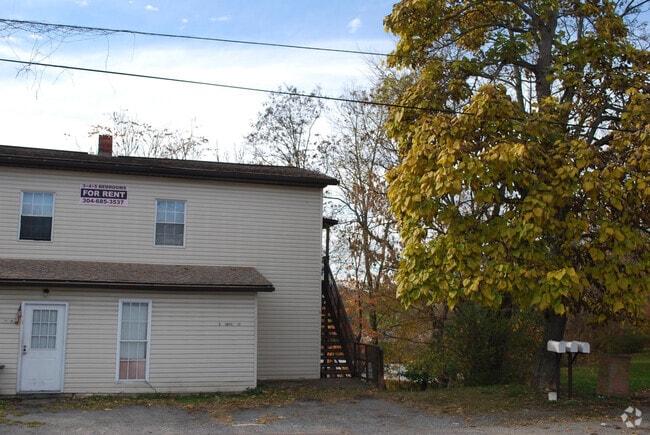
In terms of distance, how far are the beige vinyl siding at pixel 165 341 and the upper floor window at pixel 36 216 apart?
2401 mm

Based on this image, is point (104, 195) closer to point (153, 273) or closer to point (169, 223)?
point (169, 223)

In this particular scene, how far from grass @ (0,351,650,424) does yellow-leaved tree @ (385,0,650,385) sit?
1.40 m

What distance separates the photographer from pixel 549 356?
1559 centimetres

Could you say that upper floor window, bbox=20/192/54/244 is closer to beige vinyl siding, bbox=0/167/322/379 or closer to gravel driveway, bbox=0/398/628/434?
beige vinyl siding, bbox=0/167/322/379

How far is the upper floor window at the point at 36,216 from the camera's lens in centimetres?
1750

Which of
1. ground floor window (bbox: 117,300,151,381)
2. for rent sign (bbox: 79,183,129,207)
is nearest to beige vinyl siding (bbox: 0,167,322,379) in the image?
for rent sign (bbox: 79,183,129,207)

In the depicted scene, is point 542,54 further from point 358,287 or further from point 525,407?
point 358,287

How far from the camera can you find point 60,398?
1529 cm

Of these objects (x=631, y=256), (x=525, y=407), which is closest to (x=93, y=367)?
(x=525, y=407)

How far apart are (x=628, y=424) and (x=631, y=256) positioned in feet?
13.6

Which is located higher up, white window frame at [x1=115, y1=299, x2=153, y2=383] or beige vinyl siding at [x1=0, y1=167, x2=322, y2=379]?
beige vinyl siding at [x1=0, y1=167, x2=322, y2=379]

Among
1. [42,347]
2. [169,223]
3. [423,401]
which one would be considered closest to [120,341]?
[42,347]

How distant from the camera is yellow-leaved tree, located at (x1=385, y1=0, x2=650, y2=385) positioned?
12266 millimetres

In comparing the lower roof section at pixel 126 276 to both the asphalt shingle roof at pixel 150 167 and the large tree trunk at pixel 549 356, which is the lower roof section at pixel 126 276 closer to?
the asphalt shingle roof at pixel 150 167
